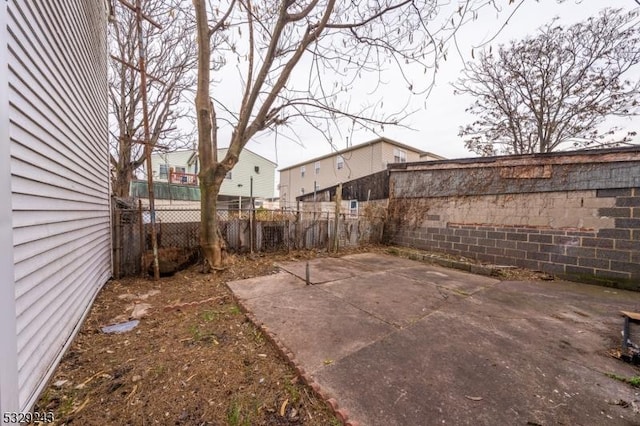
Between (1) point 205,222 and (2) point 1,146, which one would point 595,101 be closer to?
(1) point 205,222

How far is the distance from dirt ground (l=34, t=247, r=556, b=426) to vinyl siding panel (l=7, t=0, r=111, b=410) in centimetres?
21

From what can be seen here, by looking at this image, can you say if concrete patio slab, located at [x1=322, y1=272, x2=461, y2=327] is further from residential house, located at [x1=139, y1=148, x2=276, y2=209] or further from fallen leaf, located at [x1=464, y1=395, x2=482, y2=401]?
residential house, located at [x1=139, y1=148, x2=276, y2=209]

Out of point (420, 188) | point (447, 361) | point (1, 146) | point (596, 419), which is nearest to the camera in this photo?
point (1, 146)

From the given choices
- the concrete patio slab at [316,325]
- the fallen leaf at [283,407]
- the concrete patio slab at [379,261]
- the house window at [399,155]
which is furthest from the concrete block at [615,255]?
the house window at [399,155]

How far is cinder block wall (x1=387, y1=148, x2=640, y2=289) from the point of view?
4.66 meters

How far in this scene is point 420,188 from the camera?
780cm

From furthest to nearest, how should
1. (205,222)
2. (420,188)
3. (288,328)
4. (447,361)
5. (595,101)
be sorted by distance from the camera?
(595,101)
(420,188)
(205,222)
(288,328)
(447,361)

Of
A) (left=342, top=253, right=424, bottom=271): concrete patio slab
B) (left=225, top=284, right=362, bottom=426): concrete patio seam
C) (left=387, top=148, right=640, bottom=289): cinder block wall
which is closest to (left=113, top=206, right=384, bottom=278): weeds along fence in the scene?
(left=342, top=253, right=424, bottom=271): concrete patio slab

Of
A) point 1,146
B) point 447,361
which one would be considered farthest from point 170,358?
point 447,361

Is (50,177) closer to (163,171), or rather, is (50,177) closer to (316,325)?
(316,325)

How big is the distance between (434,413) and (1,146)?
9.98 feet

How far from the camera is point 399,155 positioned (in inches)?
655

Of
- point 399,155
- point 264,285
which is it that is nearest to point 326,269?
point 264,285

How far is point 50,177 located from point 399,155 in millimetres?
17067
